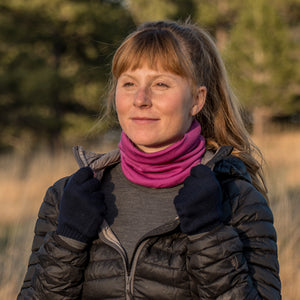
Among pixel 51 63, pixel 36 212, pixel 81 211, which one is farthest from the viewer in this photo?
pixel 51 63

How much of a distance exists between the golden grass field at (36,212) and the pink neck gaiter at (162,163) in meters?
0.82

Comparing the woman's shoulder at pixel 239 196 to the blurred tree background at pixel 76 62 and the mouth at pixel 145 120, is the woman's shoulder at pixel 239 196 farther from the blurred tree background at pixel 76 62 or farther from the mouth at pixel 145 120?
the blurred tree background at pixel 76 62

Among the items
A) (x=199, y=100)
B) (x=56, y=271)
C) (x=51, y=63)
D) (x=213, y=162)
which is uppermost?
(x=51, y=63)

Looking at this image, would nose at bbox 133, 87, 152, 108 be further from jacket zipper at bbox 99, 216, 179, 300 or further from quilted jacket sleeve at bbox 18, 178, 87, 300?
quilted jacket sleeve at bbox 18, 178, 87, 300

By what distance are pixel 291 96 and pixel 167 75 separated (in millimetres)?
14018

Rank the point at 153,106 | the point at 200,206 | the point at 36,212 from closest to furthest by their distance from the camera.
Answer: the point at 200,206 < the point at 153,106 < the point at 36,212

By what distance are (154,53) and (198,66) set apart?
235 mm

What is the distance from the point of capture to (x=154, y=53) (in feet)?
5.49

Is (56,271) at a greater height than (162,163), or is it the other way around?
(162,163)

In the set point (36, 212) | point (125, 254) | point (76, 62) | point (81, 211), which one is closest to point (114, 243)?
point (125, 254)

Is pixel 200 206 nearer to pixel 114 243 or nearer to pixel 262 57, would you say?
pixel 114 243

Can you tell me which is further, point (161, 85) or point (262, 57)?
point (262, 57)

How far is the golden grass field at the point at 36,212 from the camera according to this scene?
140 inches

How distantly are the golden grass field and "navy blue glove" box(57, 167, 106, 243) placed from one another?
115cm
